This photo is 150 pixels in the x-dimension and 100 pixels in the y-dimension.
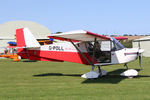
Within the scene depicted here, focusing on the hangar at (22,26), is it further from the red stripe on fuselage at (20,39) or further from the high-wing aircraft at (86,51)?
the high-wing aircraft at (86,51)

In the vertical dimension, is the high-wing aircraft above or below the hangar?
below

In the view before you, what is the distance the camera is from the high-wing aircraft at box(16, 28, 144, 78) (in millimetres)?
9734

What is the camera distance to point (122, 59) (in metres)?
9.78

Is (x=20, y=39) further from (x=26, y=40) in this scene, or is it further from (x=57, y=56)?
(x=57, y=56)

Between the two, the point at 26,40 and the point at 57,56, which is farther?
the point at 26,40

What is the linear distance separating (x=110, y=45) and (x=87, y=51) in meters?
1.12

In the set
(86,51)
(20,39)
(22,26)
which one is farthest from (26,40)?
(22,26)

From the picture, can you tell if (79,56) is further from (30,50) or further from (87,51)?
(30,50)

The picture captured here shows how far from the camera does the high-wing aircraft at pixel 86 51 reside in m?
9.73

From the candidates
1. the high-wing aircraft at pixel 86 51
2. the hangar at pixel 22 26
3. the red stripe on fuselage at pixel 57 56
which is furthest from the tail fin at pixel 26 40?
the hangar at pixel 22 26

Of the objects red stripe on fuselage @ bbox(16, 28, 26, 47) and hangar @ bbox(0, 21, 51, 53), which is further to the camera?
hangar @ bbox(0, 21, 51, 53)

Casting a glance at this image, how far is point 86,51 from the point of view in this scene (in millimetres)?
10398

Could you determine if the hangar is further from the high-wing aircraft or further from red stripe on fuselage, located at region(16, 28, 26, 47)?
the high-wing aircraft

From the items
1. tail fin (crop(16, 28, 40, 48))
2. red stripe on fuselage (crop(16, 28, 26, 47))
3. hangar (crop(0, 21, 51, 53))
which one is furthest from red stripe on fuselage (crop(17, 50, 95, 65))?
hangar (crop(0, 21, 51, 53))
